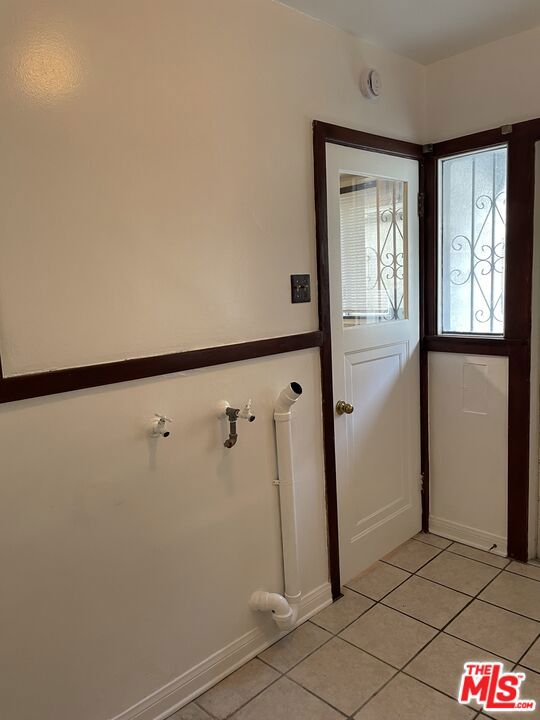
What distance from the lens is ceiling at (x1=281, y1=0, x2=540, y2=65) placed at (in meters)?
2.04

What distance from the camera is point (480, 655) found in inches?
78.1

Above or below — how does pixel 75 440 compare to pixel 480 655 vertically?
above

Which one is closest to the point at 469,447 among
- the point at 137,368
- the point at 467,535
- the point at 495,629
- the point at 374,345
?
the point at 467,535

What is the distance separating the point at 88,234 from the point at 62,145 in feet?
0.78

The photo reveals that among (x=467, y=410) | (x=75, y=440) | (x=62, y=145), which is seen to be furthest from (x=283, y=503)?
(x=62, y=145)

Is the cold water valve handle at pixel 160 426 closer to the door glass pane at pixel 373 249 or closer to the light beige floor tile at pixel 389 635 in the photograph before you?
the door glass pane at pixel 373 249

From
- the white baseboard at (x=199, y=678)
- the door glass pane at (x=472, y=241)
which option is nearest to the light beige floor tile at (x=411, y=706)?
the white baseboard at (x=199, y=678)

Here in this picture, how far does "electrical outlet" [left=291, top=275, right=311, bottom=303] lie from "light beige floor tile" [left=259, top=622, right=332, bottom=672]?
52.5 inches

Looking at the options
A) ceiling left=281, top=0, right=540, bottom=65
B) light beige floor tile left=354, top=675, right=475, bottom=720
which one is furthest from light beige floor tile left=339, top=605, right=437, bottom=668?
ceiling left=281, top=0, right=540, bottom=65

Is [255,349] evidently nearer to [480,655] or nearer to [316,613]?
[316,613]

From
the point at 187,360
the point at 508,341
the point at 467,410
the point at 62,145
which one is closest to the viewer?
the point at 62,145

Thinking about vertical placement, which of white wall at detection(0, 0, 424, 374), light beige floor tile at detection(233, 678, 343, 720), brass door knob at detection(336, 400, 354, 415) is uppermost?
white wall at detection(0, 0, 424, 374)

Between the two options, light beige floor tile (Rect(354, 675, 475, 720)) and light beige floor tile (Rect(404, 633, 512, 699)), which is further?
light beige floor tile (Rect(404, 633, 512, 699))

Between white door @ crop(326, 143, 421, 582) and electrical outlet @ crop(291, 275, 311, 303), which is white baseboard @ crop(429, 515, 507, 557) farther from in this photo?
electrical outlet @ crop(291, 275, 311, 303)
